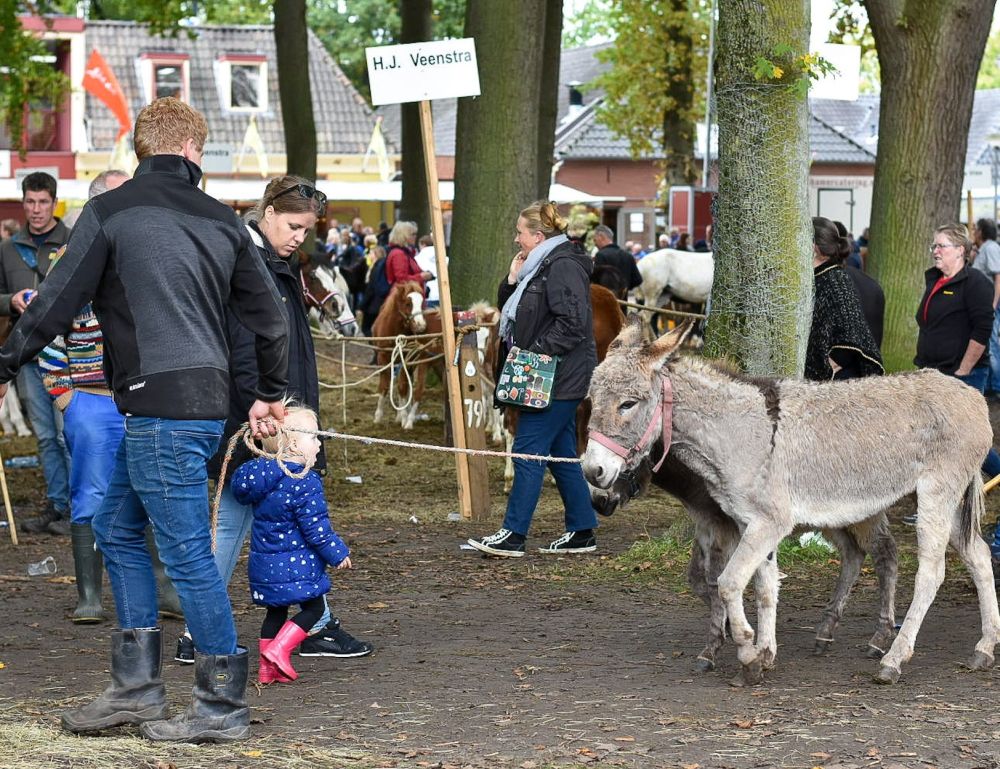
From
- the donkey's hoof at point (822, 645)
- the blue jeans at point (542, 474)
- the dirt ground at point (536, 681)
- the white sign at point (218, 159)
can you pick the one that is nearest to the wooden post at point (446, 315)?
the dirt ground at point (536, 681)

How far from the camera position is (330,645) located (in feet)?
23.8

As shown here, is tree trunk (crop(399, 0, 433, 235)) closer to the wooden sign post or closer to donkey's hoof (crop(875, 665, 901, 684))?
the wooden sign post

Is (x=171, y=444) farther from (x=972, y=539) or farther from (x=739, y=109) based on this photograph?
(x=739, y=109)

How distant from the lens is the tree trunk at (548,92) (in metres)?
19.7

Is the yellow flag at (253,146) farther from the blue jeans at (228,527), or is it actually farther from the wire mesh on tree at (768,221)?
the blue jeans at (228,527)

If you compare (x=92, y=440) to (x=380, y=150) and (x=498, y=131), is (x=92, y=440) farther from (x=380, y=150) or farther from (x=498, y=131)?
(x=380, y=150)

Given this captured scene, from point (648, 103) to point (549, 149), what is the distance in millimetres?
18716

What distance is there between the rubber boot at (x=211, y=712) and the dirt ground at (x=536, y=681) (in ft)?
0.28

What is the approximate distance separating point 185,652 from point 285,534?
83 cm

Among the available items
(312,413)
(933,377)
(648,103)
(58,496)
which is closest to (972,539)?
(933,377)

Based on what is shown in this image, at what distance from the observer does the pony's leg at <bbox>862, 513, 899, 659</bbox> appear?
7195 mm

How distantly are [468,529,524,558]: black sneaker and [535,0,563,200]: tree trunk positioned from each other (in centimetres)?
1005

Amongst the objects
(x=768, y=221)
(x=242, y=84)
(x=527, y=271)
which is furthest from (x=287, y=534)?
(x=242, y=84)

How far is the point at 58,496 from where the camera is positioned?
11055 millimetres
